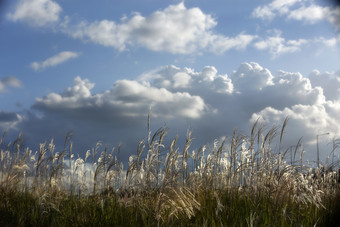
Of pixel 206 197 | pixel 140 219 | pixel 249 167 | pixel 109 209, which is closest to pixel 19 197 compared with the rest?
pixel 109 209

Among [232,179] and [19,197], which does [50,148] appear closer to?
[19,197]

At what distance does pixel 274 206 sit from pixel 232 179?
2.95ft

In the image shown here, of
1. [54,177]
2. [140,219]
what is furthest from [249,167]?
[54,177]

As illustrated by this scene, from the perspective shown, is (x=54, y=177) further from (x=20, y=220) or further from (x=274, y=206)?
(x=274, y=206)

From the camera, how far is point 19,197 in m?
6.66

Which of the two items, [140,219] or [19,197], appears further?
[19,197]

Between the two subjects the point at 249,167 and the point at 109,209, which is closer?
the point at 109,209

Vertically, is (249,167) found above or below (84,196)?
above

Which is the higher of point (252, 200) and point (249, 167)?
point (249, 167)

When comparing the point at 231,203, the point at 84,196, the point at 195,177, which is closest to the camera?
the point at 231,203

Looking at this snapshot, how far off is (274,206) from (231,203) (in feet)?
1.89

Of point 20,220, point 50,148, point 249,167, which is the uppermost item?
point 50,148

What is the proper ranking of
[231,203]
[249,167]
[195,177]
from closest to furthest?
[231,203] < [249,167] < [195,177]

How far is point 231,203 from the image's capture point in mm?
4418
